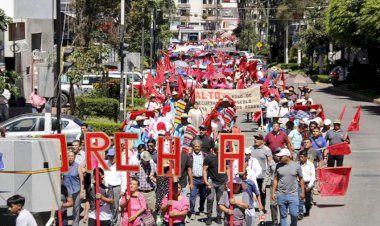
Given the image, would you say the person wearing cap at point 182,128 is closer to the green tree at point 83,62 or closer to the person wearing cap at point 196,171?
the person wearing cap at point 196,171

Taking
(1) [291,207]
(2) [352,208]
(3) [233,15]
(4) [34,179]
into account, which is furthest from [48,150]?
(3) [233,15]

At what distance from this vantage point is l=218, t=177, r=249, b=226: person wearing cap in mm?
13289

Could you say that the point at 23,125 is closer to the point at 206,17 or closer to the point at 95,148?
the point at 95,148

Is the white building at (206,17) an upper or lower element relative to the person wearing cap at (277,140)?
upper

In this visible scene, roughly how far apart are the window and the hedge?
5.79 m

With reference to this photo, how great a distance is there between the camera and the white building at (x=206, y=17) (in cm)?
16512

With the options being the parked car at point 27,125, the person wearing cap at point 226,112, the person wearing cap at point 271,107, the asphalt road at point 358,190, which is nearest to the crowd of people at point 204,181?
the asphalt road at point 358,190

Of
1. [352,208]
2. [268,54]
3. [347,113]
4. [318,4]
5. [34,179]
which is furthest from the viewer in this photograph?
[268,54]

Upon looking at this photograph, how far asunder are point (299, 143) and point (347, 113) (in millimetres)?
20139

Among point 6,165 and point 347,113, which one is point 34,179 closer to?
point 6,165

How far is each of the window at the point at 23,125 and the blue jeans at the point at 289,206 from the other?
35.8ft

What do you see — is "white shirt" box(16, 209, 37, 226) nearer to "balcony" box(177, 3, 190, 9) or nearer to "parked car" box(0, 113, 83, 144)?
"parked car" box(0, 113, 83, 144)

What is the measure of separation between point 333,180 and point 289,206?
386 cm

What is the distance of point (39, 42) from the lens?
40.3 metres
